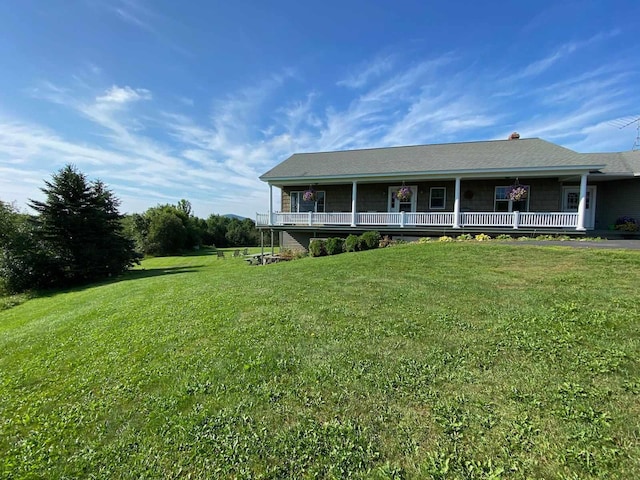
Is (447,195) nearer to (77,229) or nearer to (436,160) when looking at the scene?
(436,160)

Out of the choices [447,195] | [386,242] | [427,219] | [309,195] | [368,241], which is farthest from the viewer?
[309,195]

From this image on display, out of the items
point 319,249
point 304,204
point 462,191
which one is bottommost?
point 319,249

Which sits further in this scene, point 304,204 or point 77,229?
point 304,204

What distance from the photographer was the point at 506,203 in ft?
50.0

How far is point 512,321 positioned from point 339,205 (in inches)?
571

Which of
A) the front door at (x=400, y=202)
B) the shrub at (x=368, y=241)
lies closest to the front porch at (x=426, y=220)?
the front door at (x=400, y=202)

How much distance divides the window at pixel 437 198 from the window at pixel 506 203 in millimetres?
2478

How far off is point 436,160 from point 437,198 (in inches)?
81.7

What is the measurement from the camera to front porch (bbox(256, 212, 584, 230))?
42.8 feet

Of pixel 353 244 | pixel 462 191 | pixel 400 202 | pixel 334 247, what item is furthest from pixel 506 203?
pixel 334 247

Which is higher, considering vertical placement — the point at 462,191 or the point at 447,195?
the point at 462,191

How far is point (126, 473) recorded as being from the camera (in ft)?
7.73

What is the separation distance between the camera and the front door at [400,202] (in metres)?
16.8

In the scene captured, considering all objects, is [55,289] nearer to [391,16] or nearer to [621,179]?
[391,16]
